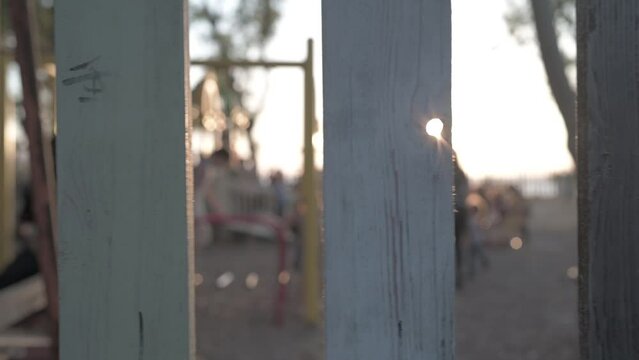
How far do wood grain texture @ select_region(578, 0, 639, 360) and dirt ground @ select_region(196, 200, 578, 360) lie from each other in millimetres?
4087

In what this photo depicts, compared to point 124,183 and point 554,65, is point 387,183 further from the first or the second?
point 554,65

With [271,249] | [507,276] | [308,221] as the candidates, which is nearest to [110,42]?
[308,221]

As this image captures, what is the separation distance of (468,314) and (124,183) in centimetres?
632

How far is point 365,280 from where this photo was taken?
1467 millimetres

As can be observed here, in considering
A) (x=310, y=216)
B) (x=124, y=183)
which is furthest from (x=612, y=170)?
(x=310, y=216)

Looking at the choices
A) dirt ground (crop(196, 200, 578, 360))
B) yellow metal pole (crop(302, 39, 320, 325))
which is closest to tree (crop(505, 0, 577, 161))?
dirt ground (crop(196, 200, 578, 360))

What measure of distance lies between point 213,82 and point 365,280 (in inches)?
280

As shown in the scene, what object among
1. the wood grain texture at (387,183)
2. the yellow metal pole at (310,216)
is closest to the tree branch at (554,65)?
the wood grain texture at (387,183)

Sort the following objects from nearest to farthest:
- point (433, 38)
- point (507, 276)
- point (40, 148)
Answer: point (433, 38)
point (40, 148)
point (507, 276)

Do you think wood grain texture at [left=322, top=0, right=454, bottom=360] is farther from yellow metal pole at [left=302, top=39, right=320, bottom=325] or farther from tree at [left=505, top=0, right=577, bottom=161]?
yellow metal pole at [left=302, top=39, right=320, bottom=325]

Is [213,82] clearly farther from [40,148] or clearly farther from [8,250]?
[40,148]

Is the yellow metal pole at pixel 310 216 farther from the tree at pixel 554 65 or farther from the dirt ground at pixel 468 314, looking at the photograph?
the tree at pixel 554 65

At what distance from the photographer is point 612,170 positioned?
5.09ft

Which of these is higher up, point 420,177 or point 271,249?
point 420,177
